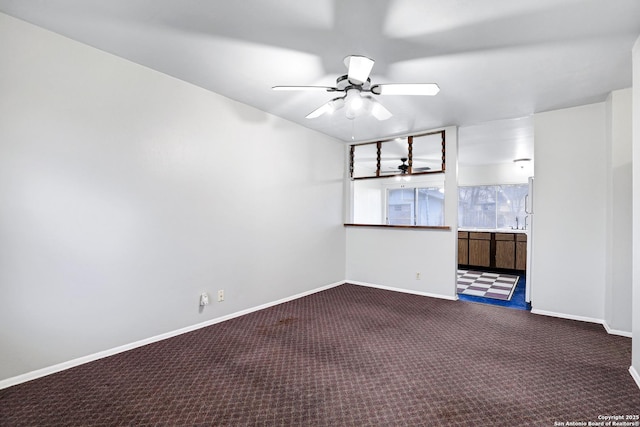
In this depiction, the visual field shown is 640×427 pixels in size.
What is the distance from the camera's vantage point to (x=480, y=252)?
21.3 ft

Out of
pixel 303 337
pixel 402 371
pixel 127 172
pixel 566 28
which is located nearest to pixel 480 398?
pixel 402 371

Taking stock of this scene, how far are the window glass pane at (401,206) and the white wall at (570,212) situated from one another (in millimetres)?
4460

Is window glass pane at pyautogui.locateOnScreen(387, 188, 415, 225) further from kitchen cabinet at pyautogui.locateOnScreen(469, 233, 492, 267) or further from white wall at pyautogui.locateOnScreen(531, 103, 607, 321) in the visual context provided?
white wall at pyautogui.locateOnScreen(531, 103, 607, 321)

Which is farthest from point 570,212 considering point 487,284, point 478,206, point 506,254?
point 478,206

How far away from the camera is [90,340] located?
2.36 m

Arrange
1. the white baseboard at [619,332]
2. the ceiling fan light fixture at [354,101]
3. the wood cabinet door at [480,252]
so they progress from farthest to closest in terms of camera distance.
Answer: the wood cabinet door at [480,252]
the white baseboard at [619,332]
the ceiling fan light fixture at [354,101]

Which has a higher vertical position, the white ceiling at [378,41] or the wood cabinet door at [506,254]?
the white ceiling at [378,41]

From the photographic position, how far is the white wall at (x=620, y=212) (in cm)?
296

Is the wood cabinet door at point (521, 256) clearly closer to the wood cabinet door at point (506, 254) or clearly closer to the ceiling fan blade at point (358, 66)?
the wood cabinet door at point (506, 254)

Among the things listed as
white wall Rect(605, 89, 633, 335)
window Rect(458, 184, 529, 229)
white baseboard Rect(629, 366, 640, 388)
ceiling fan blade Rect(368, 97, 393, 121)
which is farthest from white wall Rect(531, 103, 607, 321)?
window Rect(458, 184, 529, 229)

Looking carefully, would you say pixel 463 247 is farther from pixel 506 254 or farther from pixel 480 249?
pixel 506 254

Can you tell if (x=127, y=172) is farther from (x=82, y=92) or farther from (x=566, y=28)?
(x=566, y=28)

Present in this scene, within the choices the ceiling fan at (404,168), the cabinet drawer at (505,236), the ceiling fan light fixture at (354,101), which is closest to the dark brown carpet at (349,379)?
the ceiling fan light fixture at (354,101)

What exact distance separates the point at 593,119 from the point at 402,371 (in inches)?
134
